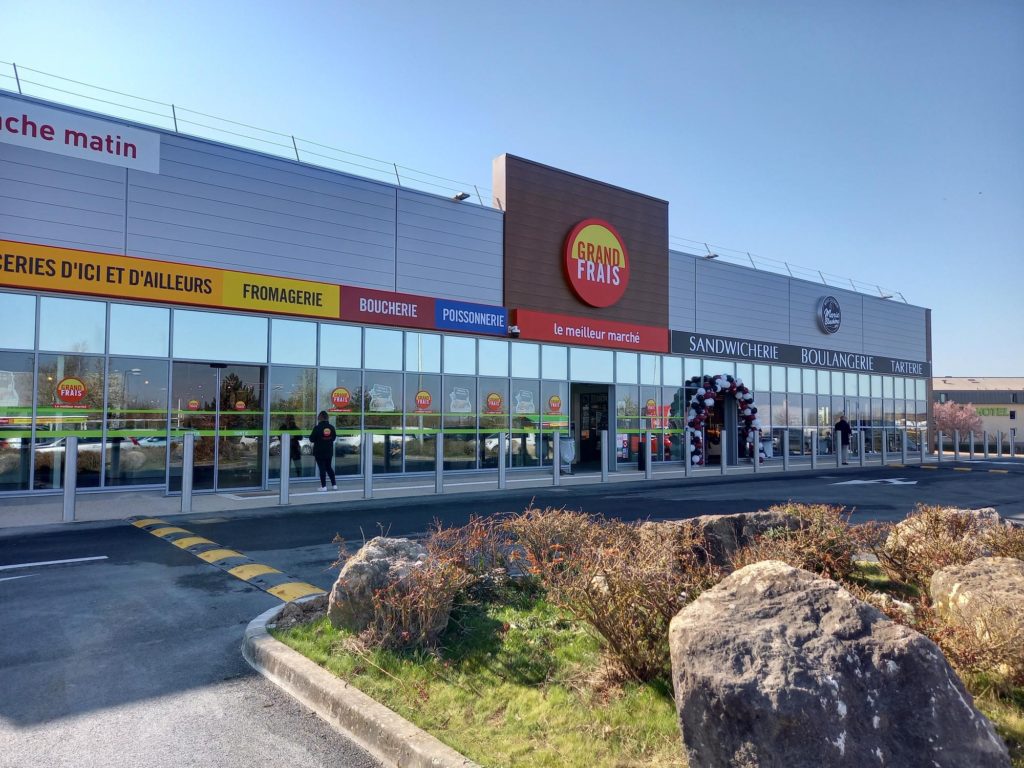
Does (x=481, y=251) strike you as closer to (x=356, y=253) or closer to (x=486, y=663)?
(x=356, y=253)

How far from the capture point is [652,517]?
1191cm

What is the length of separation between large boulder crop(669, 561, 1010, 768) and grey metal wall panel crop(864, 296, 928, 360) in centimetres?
3377

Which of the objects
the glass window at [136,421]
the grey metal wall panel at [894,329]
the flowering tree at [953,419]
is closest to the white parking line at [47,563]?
the glass window at [136,421]

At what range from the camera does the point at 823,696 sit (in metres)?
2.81

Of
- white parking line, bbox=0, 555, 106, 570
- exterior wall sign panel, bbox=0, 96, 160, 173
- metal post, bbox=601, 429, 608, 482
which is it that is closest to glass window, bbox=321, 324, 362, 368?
exterior wall sign panel, bbox=0, 96, 160, 173

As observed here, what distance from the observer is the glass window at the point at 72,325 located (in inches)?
559

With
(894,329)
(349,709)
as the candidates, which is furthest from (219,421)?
(894,329)

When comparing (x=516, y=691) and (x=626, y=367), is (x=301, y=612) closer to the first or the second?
(x=516, y=691)

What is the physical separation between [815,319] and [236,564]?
92.0 feet

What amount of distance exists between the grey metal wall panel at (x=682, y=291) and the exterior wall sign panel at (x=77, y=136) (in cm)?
1654

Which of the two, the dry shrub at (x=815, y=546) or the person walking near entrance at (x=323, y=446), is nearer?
the dry shrub at (x=815, y=546)

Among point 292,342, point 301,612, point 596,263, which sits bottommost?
point 301,612

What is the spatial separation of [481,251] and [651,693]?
1743cm

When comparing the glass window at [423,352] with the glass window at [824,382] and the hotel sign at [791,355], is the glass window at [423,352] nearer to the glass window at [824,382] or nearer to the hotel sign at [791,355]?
the hotel sign at [791,355]
